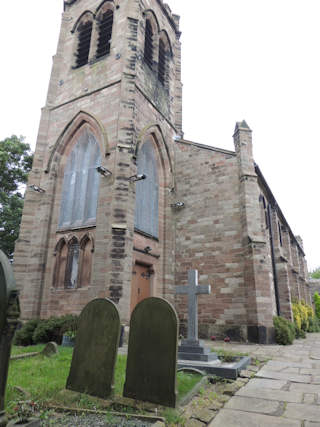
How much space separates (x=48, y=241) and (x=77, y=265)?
1.98m

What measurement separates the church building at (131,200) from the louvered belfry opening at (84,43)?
7cm

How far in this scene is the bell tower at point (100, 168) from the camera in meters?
11.2

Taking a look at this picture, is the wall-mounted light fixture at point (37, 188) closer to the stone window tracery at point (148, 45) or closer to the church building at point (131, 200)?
the church building at point (131, 200)

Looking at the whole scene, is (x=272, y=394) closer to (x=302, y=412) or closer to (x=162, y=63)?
(x=302, y=412)

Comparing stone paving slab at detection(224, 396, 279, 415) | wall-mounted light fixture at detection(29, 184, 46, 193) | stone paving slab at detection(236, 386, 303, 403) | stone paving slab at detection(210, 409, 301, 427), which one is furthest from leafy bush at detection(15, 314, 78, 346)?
stone paving slab at detection(210, 409, 301, 427)

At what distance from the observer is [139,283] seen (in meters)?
12.2

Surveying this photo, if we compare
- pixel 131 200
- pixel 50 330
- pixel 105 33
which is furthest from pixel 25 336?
pixel 105 33

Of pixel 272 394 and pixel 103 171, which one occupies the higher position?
pixel 103 171

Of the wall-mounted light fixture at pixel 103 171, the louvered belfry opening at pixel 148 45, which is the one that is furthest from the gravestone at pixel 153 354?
the louvered belfry opening at pixel 148 45

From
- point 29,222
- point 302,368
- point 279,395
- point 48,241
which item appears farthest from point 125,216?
point 279,395

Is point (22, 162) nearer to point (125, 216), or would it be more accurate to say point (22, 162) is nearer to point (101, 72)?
point (101, 72)

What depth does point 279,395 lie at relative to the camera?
158 inches

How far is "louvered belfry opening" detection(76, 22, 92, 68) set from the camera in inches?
643

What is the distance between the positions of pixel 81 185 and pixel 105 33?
30.1 ft
